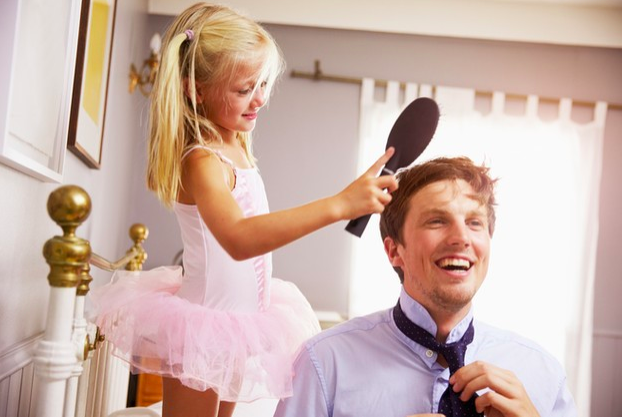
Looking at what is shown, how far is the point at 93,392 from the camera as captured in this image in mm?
1697

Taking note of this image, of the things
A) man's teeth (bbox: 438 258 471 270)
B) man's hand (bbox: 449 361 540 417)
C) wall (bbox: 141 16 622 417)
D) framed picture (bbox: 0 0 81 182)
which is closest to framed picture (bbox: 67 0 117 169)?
framed picture (bbox: 0 0 81 182)

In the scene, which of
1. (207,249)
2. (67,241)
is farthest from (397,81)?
(67,241)

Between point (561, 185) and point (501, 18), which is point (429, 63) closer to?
point (501, 18)

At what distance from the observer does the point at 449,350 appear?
1.25 meters

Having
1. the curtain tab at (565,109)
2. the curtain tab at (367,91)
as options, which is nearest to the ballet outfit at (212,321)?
the curtain tab at (367,91)

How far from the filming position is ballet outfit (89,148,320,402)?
3.97 ft

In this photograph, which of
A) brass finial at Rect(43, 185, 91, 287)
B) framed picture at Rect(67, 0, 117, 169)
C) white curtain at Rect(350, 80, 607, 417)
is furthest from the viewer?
white curtain at Rect(350, 80, 607, 417)

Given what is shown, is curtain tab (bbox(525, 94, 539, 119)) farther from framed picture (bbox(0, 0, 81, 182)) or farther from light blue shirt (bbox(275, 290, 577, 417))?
framed picture (bbox(0, 0, 81, 182))

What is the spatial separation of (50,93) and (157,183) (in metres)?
0.40

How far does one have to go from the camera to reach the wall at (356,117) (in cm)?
425

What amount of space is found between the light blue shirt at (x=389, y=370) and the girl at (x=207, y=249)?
0.06m

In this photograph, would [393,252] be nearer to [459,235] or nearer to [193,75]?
[459,235]

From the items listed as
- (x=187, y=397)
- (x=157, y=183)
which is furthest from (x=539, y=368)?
(x=157, y=183)

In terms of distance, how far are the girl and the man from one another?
0.10m
